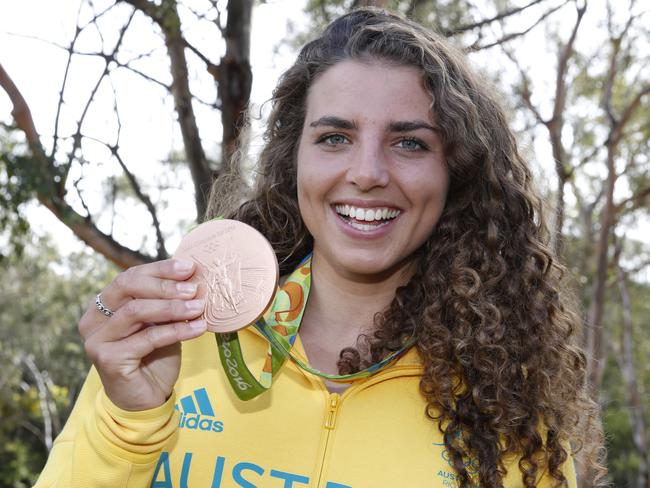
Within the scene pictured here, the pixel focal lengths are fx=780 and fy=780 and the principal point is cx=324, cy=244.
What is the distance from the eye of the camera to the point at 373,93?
102 inches

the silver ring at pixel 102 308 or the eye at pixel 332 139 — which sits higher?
the eye at pixel 332 139

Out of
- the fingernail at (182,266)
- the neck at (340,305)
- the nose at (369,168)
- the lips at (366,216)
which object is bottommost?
the fingernail at (182,266)

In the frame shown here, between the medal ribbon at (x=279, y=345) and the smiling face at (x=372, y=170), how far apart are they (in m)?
0.20

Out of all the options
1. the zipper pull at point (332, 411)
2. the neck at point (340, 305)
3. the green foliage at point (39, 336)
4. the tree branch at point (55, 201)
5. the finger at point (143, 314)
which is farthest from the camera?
the green foliage at point (39, 336)

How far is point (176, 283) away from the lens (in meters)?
2.06

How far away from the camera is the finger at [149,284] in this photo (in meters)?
2.01

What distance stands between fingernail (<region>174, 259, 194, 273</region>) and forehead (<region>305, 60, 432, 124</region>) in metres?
0.79

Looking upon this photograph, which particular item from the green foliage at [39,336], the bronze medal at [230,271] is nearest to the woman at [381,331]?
the bronze medal at [230,271]

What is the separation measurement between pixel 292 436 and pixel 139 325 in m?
0.69

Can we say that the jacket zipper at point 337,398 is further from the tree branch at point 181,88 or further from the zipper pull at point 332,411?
the tree branch at point 181,88

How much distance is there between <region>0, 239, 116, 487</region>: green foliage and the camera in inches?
1075

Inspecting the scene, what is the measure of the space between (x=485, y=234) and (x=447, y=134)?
1.44ft

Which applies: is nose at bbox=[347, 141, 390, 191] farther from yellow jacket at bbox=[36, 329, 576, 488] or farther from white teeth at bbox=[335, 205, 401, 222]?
yellow jacket at bbox=[36, 329, 576, 488]

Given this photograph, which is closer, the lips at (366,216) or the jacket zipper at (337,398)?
the jacket zipper at (337,398)
